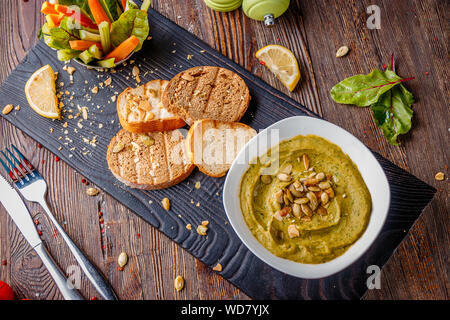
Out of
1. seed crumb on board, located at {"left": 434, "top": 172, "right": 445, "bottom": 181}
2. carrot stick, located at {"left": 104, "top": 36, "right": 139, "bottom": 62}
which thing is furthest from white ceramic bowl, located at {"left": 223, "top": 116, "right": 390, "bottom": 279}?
carrot stick, located at {"left": 104, "top": 36, "right": 139, "bottom": 62}

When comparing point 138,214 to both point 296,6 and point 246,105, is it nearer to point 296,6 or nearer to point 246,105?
point 246,105

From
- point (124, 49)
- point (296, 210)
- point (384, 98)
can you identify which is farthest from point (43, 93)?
point (384, 98)

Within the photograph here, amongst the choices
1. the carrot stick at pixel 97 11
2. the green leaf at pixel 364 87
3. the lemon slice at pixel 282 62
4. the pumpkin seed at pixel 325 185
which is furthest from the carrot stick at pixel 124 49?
the pumpkin seed at pixel 325 185

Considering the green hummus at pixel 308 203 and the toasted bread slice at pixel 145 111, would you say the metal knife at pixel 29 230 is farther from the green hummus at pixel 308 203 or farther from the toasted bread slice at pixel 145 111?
the green hummus at pixel 308 203

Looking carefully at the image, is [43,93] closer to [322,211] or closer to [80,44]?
[80,44]

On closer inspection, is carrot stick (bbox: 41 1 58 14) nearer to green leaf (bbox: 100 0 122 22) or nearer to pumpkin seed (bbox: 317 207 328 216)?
green leaf (bbox: 100 0 122 22)
